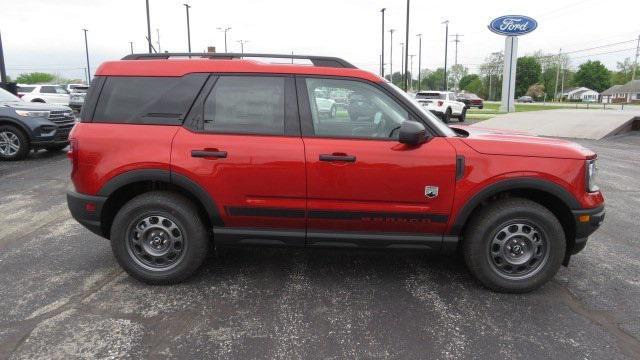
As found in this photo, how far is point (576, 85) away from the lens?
130m

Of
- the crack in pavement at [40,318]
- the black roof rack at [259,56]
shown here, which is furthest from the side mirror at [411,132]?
the crack in pavement at [40,318]

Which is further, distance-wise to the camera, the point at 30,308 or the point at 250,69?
the point at 250,69

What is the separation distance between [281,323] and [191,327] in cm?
61

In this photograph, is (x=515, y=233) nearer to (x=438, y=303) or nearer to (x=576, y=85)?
(x=438, y=303)

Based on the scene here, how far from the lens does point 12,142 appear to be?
10.0 metres

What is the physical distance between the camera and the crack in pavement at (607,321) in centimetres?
302

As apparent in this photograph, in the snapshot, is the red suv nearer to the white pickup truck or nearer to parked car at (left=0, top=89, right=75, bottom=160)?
parked car at (left=0, top=89, right=75, bottom=160)

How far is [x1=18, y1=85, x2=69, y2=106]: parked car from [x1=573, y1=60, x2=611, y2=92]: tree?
134921mm

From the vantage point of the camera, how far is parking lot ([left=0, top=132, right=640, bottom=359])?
301cm

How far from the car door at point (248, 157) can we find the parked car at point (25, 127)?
8.19 m

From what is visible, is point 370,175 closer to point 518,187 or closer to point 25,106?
point 518,187

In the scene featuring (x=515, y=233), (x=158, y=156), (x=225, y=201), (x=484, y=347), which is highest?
(x=158, y=156)

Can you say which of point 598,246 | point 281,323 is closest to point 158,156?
point 281,323

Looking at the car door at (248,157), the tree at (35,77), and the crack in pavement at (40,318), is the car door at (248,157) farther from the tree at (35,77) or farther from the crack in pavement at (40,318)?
the tree at (35,77)
